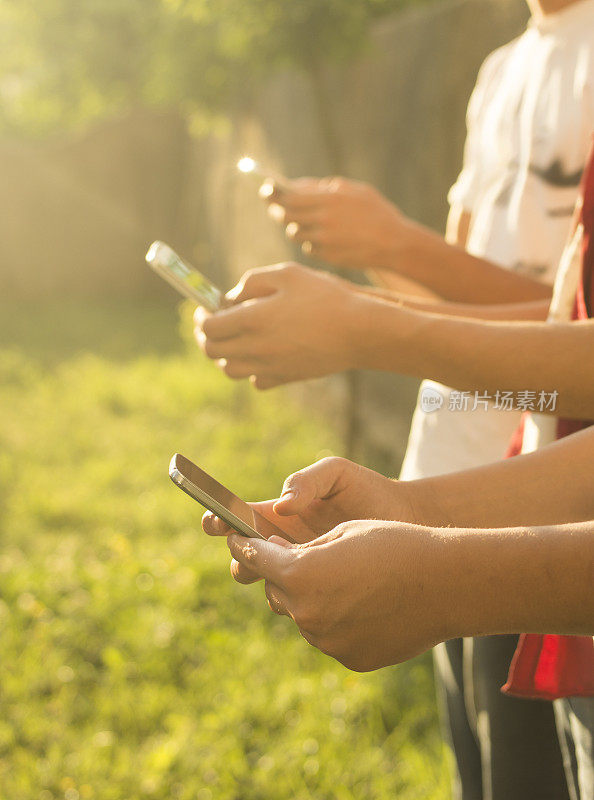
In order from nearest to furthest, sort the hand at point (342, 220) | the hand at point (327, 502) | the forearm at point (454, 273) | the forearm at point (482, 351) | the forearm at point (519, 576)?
the forearm at point (519, 576)
the hand at point (327, 502)
the forearm at point (482, 351)
the forearm at point (454, 273)
the hand at point (342, 220)

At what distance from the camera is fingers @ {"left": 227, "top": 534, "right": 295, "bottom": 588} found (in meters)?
0.77

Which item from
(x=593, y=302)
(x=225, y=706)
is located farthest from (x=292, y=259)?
(x=593, y=302)

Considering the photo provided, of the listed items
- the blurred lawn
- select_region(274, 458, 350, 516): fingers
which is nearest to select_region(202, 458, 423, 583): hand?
select_region(274, 458, 350, 516): fingers

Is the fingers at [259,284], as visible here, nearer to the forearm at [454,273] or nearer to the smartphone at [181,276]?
the smartphone at [181,276]

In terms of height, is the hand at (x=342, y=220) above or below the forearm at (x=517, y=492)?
above

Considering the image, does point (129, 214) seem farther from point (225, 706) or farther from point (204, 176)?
point (225, 706)

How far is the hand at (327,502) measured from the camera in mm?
844

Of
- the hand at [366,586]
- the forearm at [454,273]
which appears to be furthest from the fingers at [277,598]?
the forearm at [454,273]

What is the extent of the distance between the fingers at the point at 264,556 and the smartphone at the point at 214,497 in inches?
0.7

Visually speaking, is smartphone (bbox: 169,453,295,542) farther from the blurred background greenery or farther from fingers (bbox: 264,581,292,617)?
the blurred background greenery

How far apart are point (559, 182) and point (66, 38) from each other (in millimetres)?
4184

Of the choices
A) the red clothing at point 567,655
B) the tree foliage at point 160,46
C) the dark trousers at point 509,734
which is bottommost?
the dark trousers at point 509,734

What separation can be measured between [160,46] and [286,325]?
363 cm

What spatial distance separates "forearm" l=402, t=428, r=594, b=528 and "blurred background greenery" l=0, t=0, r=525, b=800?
1436 millimetres
